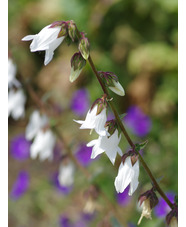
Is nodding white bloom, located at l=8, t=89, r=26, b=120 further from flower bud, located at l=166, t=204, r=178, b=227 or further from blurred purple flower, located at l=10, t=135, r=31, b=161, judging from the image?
blurred purple flower, located at l=10, t=135, r=31, b=161

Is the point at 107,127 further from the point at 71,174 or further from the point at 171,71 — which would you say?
the point at 171,71

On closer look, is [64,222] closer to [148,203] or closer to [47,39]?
[148,203]

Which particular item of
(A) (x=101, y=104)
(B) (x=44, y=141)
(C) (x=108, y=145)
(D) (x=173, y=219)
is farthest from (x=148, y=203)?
(B) (x=44, y=141)

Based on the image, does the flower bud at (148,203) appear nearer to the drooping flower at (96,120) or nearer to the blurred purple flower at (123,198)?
the drooping flower at (96,120)

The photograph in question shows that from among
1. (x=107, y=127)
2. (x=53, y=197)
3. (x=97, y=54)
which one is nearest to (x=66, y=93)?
(x=97, y=54)

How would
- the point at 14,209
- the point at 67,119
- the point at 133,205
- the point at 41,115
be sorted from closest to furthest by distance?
the point at 41,115 → the point at 133,205 → the point at 14,209 → the point at 67,119

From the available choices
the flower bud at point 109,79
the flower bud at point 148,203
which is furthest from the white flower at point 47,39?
the flower bud at point 148,203

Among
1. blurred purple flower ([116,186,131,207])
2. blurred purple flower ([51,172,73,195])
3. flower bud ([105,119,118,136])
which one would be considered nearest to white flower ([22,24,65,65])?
flower bud ([105,119,118,136])

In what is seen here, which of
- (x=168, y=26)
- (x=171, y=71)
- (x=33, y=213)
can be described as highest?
(x=168, y=26)
